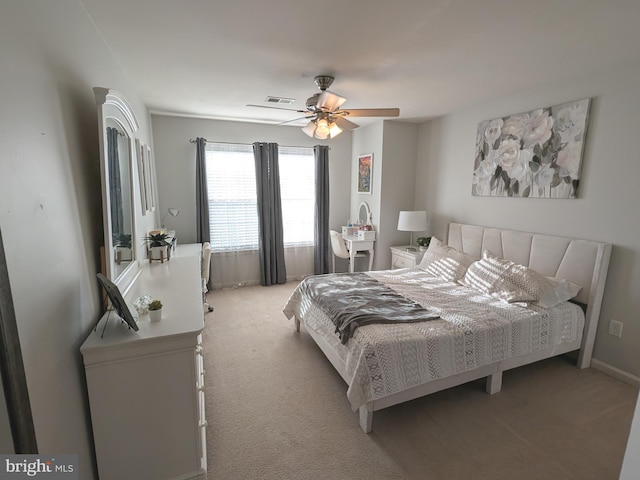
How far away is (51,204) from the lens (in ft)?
3.73

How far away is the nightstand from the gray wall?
2.25 metres

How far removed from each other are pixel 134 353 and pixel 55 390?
0.93 feet

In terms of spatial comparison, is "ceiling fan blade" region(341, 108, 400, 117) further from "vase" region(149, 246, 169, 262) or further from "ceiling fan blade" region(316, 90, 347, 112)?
"vase" region(149, 246, 169, 262)

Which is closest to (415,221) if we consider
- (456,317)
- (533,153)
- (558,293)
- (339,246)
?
(339,246)

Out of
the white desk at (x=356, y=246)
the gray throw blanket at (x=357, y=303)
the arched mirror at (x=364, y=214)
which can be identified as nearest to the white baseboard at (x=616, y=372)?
the gray throw blanket at (x=357, y=303)

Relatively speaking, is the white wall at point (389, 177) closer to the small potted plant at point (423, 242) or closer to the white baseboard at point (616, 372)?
the small potted plant at point (423, 242)

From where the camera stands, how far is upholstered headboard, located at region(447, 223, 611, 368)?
2457mm

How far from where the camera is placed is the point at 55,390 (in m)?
1.09

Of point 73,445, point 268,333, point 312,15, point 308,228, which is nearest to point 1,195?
point 73,445

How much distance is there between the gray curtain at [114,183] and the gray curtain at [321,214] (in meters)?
3.29

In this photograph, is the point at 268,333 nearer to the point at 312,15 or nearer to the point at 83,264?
the point at 83,264

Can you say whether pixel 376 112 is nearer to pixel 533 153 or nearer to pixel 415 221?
pixel 533 153

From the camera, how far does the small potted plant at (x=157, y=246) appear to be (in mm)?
2820

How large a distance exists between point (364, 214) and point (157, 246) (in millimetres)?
3073
